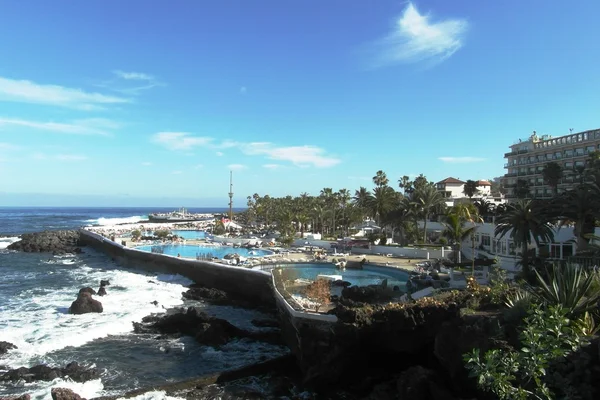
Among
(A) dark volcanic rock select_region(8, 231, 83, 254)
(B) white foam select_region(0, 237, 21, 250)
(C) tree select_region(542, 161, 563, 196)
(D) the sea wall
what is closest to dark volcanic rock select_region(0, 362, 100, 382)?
(D) the sea wall

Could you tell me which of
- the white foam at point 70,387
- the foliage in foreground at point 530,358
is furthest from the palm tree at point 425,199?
the foliage in foreground at point 530,358

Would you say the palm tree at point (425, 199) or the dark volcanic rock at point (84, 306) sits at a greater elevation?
the palm tree at point (425, 199)

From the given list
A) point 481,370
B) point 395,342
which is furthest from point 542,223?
point 481,370

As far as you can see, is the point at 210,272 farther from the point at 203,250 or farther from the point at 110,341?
the point at 203,250

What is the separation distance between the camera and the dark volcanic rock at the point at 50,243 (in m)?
68.1

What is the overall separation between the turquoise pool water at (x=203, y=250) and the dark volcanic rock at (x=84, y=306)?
21.1m

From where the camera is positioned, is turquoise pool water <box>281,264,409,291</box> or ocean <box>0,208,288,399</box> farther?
turquoise pool water <box>281,264,409,291</box>

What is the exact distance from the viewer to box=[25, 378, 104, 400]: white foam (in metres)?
17.1

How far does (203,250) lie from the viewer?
56.5m

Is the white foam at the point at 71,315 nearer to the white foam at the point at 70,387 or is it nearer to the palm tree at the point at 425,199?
the white foam at the point at 70,387

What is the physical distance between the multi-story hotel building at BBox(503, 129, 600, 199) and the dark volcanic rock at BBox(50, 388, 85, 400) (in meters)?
65.7

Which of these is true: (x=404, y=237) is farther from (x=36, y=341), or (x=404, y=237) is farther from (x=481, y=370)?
(x=481, y=370)

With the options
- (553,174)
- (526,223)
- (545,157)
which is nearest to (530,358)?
(526,223)

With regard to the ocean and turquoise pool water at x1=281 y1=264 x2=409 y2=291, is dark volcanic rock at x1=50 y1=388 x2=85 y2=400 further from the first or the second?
turquoise pool water at x1=281 y1=264 x2=409 y2=291
